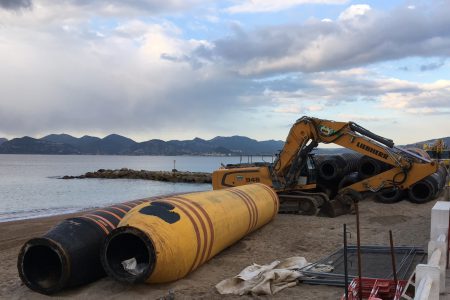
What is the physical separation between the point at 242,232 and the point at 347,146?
713 cm

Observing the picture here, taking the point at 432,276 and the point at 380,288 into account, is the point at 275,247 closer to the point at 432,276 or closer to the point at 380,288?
the point at 380,288

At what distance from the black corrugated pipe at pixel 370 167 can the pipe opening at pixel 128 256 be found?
43.5 feet

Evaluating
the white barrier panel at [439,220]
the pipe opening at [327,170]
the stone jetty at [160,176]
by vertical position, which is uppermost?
the pipe opening at [327,170]

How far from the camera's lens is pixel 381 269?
28.4 ft

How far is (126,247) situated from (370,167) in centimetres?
1368

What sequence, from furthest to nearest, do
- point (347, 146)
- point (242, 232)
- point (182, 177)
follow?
1. point (182, 177)
2. point (347, 146)
3. point (242, 232)

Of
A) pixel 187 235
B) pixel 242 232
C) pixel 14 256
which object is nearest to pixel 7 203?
pixel 14 256

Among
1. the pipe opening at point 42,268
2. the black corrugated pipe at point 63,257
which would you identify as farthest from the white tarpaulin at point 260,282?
the pipe opening at point 42,268

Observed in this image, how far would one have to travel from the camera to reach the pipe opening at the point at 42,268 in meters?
8.03

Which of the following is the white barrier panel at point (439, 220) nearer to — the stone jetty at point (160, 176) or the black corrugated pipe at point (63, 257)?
the black corrugated pipe at point (63, 257)

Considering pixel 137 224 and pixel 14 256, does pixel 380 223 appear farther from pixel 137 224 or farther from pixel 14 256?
pixel 14 256

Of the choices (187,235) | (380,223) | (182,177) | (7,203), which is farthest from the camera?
(182,177)

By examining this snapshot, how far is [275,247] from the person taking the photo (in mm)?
11570

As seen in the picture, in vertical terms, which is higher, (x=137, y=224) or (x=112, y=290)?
(x=137, y=224)
